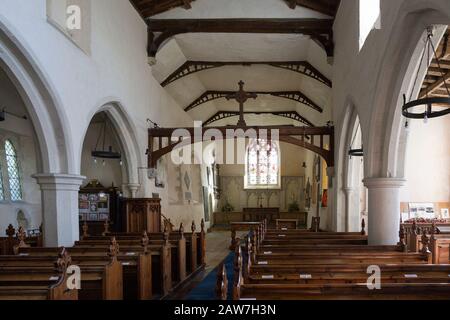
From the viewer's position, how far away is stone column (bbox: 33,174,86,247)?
287 inches

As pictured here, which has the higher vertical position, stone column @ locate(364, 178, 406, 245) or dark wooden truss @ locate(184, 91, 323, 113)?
dark wooden truss @ locate(184, 91, 323, 113)

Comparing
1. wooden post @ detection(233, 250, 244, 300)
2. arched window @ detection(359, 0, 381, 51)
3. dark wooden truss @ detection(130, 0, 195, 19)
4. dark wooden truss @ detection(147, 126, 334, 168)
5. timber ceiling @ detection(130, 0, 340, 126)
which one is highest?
dark wooden truss @ detection(130, 0, 195, 19)

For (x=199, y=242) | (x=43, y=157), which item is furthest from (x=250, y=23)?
(x=43, y=157)

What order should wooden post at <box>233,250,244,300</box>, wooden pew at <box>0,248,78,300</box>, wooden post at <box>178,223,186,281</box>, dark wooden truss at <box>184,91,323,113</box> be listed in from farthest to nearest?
1. dark wooden truss at <box>184,91,323,113</box>
2. wooden post at <box>178,223,186,281</box>
3. wooden pew at <box>0,248,78,300</box>
4. wooden post at <box>233,250,244,300</box>

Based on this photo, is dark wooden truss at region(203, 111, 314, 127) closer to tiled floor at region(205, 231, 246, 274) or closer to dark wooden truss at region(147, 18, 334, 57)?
tiled floor at region(205, 231, 246, 274)

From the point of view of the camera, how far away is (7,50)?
6.13 meters

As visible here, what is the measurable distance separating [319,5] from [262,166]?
47.5 feet

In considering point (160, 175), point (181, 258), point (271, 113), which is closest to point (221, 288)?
point (181, 258)

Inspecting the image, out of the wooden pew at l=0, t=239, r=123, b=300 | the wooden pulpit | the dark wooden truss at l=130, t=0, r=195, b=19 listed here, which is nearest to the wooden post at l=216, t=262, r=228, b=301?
the wooden pew at l=0, t=239, r=123, b=300

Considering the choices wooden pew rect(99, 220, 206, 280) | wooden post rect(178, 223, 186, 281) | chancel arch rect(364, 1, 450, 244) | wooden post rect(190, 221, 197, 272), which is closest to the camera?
chancel arch rect(364, 1, 450, 244)

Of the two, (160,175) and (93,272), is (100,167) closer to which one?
(160,175)

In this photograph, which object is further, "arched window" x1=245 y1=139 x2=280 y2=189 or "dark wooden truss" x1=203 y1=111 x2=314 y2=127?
"arched window" x1=245 y1=139 x2=280 y2=189

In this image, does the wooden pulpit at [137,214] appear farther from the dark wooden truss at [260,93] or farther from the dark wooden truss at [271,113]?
the dark wooden truss at [271,113]
